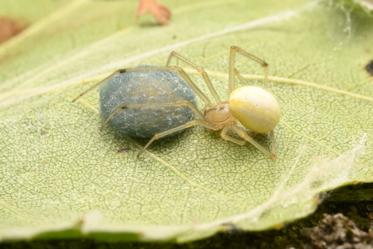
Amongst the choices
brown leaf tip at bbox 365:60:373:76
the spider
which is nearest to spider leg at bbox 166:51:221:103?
the spider

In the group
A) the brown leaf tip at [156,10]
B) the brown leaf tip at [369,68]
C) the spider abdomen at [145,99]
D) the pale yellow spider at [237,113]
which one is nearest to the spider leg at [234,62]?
the pale yellow spider at [237,113]

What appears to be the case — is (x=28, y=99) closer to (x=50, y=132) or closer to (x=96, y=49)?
(x=50, y=132)

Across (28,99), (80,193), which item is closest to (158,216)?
(80,193)

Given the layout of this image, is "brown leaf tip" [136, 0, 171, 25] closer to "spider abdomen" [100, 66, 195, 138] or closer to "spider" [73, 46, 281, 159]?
"spider" [73, 46, 281, 159]

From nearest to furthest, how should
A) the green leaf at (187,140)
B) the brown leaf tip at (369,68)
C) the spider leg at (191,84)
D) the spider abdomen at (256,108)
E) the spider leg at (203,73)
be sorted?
the green leaf at (187,140) < the spider abdomen at (256,108) < the spider leg at (191,84) < the spider leg at (203,73) < the brown leaf tip at (369,68)

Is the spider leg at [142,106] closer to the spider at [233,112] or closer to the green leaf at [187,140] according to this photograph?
the spider at [233,112]

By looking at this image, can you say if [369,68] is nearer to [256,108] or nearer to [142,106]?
[256,108]

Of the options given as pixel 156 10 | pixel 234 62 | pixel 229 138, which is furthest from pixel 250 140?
pixel 156 10

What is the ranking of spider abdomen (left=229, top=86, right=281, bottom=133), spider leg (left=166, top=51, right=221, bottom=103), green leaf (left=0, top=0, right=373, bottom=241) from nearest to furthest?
Answer: 1. green leaf (left=0, top=0, right=373, bottom=241)
2. spider abdomen (left=229, top=86, right=281, bottom=133)
3. spider leg (left=166, top=51, right=221, bottom=103)

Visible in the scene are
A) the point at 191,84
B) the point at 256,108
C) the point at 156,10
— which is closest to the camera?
the point at 256,108
